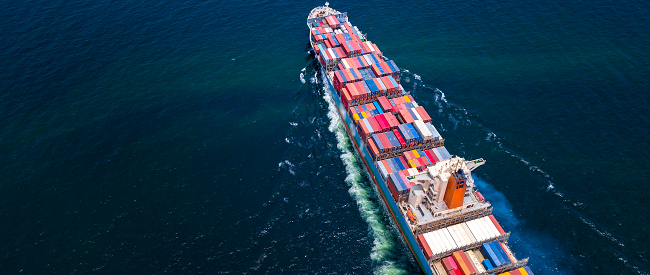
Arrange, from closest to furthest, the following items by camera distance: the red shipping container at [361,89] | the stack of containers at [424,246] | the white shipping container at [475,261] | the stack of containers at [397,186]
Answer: the white shipping container at [475,261], the stack of containers at [424,246], the stack of containers at [397,186], the red shipping container at [361,89]

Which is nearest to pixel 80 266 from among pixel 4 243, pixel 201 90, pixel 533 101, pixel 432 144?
pixel 4 243

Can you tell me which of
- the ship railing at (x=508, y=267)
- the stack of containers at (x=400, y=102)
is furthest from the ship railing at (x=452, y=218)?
the stack of containers at (x=400, y=102)

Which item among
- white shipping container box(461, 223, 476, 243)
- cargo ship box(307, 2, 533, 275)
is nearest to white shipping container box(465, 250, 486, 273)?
cargo ship box(307, 2, 533, 275)

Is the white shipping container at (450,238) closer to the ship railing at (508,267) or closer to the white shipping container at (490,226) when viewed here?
the ship railing at (508,267)

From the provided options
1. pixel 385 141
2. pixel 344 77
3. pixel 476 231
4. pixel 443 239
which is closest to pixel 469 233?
pixel 476 231

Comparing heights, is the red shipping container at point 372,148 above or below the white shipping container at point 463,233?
above

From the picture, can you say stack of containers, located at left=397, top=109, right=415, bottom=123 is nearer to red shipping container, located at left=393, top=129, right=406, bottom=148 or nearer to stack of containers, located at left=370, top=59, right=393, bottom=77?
red shipping container, located at left=393, top=129, right=406, bottom=148
